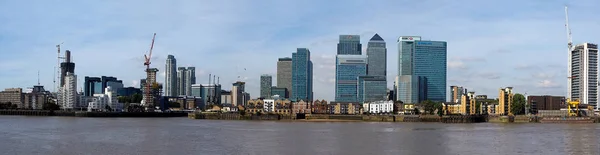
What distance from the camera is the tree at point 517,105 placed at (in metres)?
178

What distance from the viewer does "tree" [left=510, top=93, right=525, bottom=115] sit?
177875 mm

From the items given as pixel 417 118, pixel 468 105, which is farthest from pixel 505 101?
pixel 417 118

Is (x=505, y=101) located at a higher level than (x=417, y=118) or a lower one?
higher

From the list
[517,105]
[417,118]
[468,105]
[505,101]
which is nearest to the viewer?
[417,118]

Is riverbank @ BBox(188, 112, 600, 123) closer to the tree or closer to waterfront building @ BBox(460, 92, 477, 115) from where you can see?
the tree

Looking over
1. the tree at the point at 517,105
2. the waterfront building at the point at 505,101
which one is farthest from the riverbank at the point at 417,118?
the tree at the point at 517,105

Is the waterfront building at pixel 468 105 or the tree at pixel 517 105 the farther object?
the waterfront building at pixel 468 105

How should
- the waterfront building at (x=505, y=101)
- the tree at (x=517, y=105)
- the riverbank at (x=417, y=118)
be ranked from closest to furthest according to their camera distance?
the riverbank at (x=417, y=118) < the waterfront building at (x=505, y=101) < the tree at (x=517, y=105)

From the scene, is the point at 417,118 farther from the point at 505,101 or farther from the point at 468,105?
the point at 468,105

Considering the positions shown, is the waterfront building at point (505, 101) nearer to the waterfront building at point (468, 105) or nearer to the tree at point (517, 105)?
the tree at point (517, 105)

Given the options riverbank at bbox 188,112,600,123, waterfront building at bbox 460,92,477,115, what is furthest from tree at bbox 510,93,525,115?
riverbank at bbox 188,112,600,123

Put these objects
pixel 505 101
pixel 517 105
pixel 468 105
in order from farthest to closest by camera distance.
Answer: pixel 468 105 < pixel 517 105 < pixel 505 101

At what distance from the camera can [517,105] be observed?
7106 inches

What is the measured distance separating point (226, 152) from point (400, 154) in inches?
537
